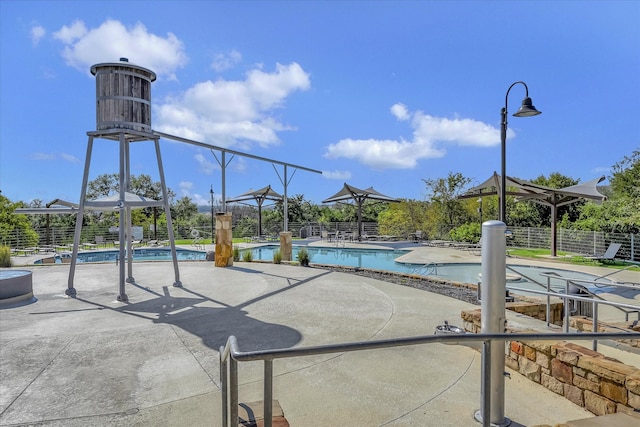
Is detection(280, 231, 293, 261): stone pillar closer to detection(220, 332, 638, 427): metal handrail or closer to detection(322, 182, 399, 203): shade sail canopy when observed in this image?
detection(322, 182, 399, 203): shade sail canopy

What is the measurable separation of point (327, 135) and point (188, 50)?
46.6ft

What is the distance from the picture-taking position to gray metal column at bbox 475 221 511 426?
2662 millimetres

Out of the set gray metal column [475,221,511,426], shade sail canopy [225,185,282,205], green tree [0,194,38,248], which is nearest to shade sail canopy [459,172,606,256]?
gray metal column [475,221,511,426]

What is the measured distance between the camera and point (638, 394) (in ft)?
8.54

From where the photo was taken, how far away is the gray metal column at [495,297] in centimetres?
266

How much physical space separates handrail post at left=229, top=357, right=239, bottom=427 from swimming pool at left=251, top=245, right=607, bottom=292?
622 cm

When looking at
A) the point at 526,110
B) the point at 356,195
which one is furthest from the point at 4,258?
the point at 356,195

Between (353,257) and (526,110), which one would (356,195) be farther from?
(526,110)

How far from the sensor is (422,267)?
40.6 feet

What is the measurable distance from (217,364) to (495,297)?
270 cm

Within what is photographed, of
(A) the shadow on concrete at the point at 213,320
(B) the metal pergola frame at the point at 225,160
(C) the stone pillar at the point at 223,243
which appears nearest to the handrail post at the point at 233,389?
(A) the shadow on concrete at the point at 213,320

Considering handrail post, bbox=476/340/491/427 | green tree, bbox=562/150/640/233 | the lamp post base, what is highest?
green tree, bbox=562/150/640/233

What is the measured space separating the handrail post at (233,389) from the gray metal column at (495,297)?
1.96 metres

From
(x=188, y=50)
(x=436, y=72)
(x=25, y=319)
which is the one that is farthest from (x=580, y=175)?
(x=25, y=319)
